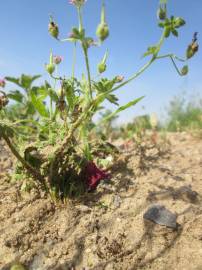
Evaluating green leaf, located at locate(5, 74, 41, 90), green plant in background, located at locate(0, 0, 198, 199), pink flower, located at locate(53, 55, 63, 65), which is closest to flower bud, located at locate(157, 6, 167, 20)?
green plant in background, located at locate(0, 0, 198, 199)

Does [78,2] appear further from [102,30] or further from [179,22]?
[179,22]

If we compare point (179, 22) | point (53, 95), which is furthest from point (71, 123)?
point (179, 22)

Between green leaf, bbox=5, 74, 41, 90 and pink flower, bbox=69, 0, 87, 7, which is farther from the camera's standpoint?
green leaf, bbox=5, 74, 41, 90

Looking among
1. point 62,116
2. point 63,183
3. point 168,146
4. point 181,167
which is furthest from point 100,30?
point 168,146

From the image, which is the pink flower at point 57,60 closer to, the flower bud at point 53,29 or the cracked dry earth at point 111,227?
the flower bud at point 53,29

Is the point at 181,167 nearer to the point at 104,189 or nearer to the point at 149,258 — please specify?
the point at 104,189

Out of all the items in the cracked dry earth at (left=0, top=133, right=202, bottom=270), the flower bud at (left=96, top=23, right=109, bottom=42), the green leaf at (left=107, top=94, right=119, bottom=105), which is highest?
the flower bud at (left=96, top=23, right=109, bottom=42)

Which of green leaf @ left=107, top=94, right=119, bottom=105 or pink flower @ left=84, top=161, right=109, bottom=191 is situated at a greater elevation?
green leaf @ left=107, top=94, right=119, bottom=105

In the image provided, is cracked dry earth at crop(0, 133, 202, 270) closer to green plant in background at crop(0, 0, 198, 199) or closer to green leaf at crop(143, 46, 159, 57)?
green plant in background at crop(0, 0, 198, 199)
